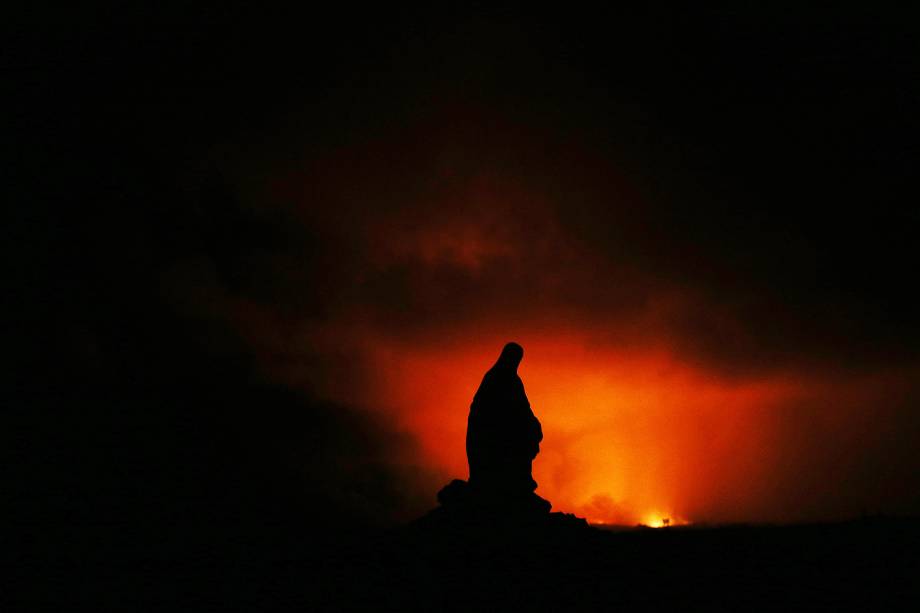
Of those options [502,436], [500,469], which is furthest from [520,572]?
[502,436]

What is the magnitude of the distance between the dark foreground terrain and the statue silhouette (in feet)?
7.77

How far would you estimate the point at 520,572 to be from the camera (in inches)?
677

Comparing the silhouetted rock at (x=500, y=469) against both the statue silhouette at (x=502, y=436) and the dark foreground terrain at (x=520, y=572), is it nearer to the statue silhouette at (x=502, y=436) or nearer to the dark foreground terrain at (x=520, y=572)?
the statue silhouette at (x=502, y=436)

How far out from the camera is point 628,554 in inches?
718

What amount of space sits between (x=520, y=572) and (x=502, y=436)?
22.5ft

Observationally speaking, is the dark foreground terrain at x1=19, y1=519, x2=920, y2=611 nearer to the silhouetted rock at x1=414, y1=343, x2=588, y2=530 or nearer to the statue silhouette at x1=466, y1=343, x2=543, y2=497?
the silhouetted rock at x1=414, y1=343, x2=588, y2=530

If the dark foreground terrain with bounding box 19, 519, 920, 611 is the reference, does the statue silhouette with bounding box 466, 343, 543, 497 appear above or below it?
above

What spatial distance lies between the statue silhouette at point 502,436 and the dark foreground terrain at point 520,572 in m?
2.37

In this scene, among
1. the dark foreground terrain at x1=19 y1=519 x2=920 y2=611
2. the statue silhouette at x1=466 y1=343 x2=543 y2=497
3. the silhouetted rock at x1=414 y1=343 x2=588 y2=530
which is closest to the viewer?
the dark foreground terrain at x1=19 y1=519 x2=920 y2=611

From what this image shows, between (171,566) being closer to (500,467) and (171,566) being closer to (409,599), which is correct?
(409,599)

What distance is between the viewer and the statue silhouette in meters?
23.2

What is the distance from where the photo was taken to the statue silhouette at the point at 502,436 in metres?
23.2

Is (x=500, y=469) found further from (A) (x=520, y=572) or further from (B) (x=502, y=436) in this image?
(A) (x=520, y=572)

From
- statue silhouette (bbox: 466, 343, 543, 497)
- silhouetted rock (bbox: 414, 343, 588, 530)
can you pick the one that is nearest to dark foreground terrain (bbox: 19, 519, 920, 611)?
silhouetted rock (bbox: 414, 343, 588, 530)
